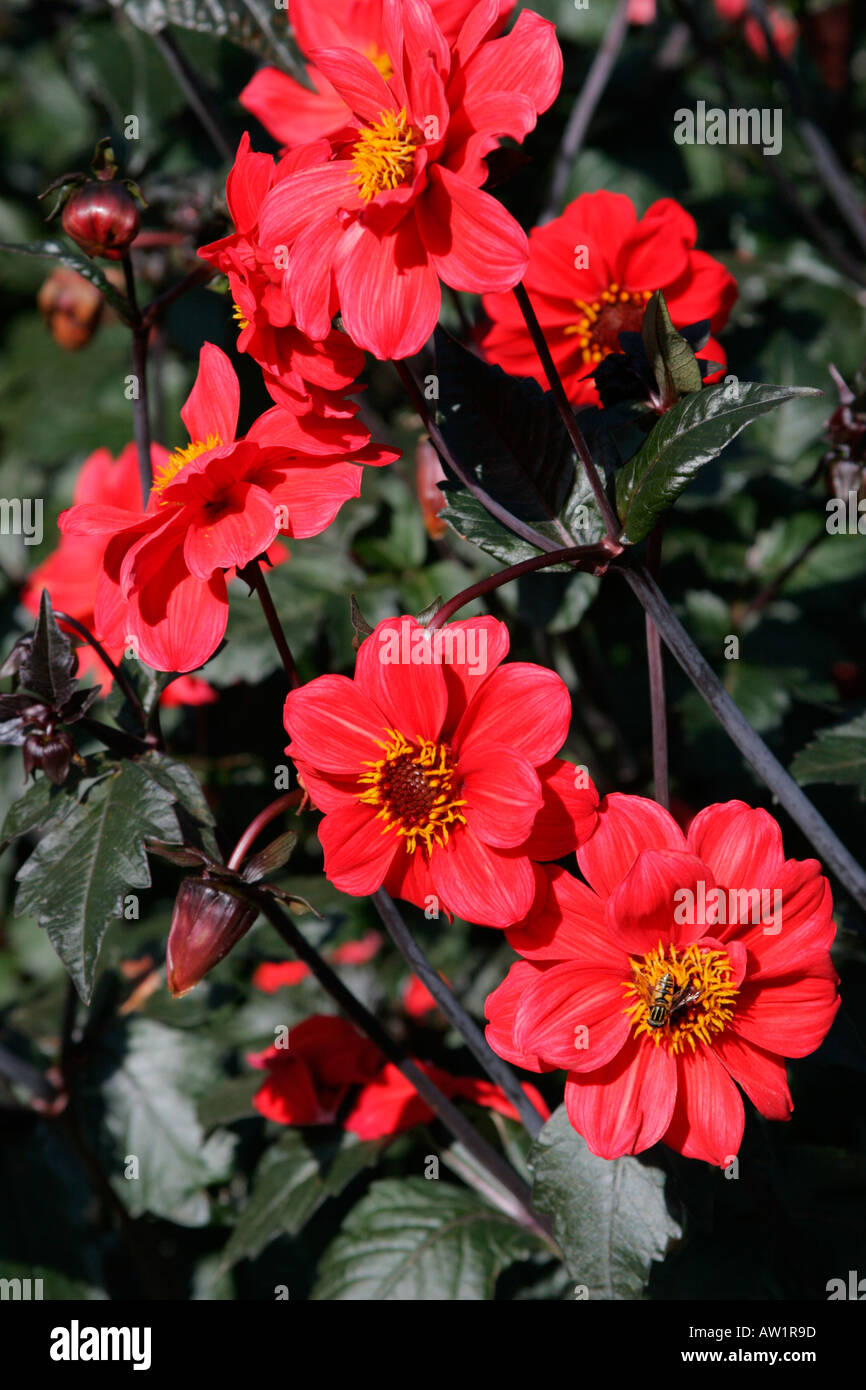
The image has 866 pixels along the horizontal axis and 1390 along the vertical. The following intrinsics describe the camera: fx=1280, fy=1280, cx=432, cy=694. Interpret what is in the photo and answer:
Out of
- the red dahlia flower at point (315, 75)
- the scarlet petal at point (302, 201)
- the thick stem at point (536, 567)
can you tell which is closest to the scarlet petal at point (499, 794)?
the thick stem at point (536, 567)

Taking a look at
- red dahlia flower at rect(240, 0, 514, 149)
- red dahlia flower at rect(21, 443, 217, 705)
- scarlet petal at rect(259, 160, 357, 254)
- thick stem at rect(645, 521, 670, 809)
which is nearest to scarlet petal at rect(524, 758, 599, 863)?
thick stem at rect(645, 521, 670, 809)

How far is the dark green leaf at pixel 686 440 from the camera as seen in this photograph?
3.01ft

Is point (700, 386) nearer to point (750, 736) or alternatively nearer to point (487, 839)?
point (750, 736)

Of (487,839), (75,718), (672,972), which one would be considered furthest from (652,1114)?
(75,718)

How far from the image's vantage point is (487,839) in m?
0.96

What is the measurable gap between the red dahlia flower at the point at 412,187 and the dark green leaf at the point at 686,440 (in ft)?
0.54

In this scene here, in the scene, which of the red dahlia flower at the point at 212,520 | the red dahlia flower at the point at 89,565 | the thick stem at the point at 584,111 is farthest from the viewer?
the thick stem at the point at 584,111

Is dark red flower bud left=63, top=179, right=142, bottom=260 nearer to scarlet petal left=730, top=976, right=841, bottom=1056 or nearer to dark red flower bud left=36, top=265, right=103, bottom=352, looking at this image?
scarlet petal left=730, top=976, right=841, bottom=1056

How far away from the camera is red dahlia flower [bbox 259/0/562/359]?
3.06 feet

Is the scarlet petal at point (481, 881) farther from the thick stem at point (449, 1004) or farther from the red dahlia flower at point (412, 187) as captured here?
the red dahlia flower at point (412, 187)

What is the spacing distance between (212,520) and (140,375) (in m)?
0.26
